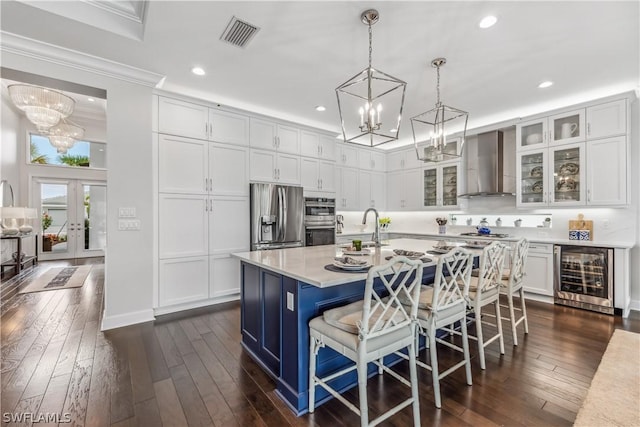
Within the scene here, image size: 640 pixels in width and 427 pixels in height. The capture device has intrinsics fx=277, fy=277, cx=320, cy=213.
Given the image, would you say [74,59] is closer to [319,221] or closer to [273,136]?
[273,136]

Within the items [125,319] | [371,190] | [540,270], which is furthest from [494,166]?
[125,319]

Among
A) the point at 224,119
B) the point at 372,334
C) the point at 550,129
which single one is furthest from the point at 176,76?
the point at 550,129

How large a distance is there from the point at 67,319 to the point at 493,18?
5.31 metres

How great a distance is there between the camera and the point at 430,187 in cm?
563

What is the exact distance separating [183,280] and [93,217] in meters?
6.59

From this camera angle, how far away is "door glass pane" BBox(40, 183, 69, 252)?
286 inches

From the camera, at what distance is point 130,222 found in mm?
3178

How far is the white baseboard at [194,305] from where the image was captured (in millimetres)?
3446

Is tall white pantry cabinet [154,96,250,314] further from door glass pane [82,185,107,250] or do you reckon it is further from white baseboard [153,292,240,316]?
door glass pane [82,185,107,250]

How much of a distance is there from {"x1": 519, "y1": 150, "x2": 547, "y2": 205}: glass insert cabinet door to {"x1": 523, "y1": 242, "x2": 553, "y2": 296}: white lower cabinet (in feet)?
2.33

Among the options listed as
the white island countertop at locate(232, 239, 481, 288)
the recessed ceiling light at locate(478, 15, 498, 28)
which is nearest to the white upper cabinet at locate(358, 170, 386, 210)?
the white island countertop at locate(232, 239, 481, 288)

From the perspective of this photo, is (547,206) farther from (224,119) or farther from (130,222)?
(130,222)

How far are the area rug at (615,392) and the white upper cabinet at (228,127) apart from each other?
13.8ft

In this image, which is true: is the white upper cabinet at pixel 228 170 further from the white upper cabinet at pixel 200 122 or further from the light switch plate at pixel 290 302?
the light switch plate at pixel 290 302
